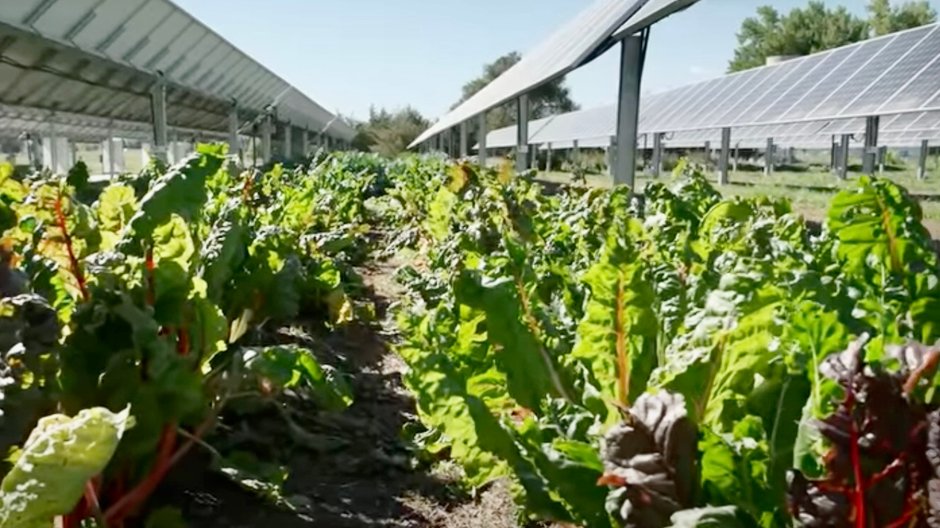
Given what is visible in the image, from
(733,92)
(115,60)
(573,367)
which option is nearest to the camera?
(573,367)

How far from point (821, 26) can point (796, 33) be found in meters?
1.85

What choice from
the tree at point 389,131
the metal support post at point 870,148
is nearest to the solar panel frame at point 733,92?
the metal support post at point 870,148

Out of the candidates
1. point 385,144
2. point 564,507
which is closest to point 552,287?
point 564,507

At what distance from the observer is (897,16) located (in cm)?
6825

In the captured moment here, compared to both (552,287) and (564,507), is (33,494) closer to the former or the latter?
(564,507)

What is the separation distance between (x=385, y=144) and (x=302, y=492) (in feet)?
218

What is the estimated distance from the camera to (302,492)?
9.91ft

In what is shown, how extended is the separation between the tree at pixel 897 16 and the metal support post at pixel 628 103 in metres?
65.3

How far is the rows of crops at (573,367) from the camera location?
5.04ft

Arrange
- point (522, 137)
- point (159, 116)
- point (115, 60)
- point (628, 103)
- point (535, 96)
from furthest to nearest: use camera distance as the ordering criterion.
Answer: point (535, 96) < point (159, 116) < point (522, 137) < point (115, 60) < point (628, 103)

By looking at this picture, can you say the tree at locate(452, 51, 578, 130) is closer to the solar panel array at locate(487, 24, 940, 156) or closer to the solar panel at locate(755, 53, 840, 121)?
the solar panel array at locate(487, 24, 940, 156)

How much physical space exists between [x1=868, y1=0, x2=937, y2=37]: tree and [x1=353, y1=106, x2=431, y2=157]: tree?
32192 millimetres

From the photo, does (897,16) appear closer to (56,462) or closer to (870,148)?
(870,148)

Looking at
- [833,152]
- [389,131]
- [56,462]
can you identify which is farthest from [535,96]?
[56,462]
